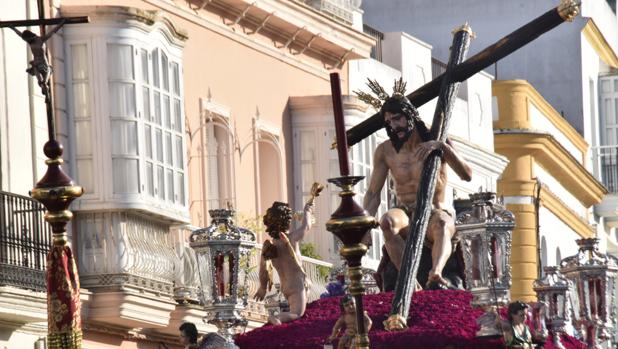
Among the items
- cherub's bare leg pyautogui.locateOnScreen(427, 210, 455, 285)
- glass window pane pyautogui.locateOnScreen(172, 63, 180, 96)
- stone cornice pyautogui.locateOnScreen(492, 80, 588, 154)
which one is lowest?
cherub's bare leg pyautogui.locateOnScreen(427, 210, 455, 285)

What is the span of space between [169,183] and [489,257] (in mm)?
13582

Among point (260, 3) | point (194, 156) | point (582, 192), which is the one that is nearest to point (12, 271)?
point (194, 156)

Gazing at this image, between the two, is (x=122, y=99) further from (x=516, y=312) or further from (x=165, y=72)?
A: (x=516, y=312)

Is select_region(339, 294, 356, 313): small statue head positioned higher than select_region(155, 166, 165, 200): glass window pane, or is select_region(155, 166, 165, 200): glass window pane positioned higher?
select_region(155, 166, 165, 200): glass window pane

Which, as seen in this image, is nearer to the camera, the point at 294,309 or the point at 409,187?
the point at 294,309

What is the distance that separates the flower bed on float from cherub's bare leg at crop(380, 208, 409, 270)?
0.61 meters

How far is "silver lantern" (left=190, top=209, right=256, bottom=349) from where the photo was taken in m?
19.3

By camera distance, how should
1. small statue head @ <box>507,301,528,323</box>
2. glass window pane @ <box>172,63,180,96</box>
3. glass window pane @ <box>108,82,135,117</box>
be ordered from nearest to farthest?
small statue head @ <box>507,301,528,323</box> → glass window pane @ <box>108,82,135,117</box> → glass window pane @ <box>172,63,180,96</box>

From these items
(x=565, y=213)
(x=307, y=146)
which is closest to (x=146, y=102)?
(x=307, y=146)

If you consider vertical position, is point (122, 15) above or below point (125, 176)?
above

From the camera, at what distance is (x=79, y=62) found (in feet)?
103

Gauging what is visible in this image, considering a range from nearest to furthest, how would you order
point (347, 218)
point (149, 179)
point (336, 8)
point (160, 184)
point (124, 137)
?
point (347, 218)
point (124, 137)
point (149, 179)
point (160, 184)
point (336, 8)

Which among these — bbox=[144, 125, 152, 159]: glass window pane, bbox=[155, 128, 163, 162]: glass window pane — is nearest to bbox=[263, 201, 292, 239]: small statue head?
bbox=[144, 125, 152, 159]: glass window pane

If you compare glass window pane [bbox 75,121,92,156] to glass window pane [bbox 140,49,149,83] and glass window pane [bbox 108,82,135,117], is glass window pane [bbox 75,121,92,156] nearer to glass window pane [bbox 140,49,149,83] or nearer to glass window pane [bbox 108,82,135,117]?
glass window pane [bbox 108,82,135,117]
